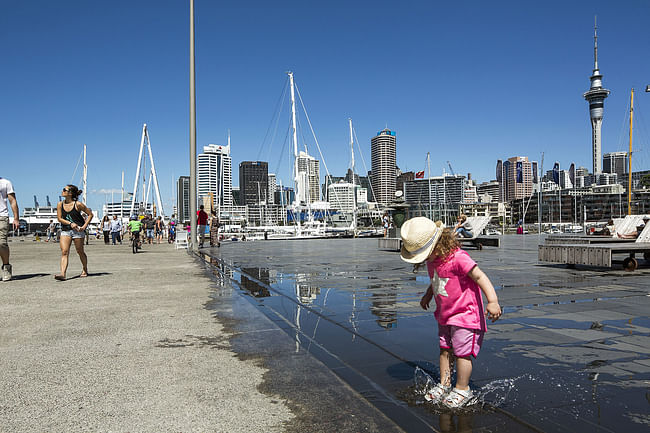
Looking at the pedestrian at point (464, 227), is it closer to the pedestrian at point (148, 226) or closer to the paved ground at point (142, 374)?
the paved ground at point (142, 374)

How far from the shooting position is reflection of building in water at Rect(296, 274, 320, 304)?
6.53 meters

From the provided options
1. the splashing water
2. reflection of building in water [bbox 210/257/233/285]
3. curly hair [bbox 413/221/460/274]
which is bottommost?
reflection of building in water [bbox 210/257/233/285]

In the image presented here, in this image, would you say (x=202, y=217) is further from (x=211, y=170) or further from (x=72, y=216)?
(x=211, y=170)

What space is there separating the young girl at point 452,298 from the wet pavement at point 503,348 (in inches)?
7.4

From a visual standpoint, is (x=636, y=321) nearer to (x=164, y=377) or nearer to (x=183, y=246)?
(x=164, y=377)

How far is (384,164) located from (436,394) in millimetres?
187894

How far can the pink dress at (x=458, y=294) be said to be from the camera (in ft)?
9.57

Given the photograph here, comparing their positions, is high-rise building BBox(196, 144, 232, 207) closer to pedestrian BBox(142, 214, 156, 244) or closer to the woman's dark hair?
pedestrian BBox(142, 214, 156, 244)

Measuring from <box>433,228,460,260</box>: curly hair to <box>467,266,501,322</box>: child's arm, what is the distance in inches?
7.2

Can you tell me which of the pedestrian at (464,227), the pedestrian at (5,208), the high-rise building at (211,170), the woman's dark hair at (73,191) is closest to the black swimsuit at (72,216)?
the woman's dark hair at (73,191)

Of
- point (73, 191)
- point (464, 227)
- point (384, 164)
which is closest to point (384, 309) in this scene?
point (73, 191)

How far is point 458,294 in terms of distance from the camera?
2.96 meters

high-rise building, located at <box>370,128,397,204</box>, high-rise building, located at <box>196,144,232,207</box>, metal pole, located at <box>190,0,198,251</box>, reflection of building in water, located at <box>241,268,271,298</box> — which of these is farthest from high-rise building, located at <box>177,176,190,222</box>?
reflection of building in water, located at <box>241,268,271,298</box>

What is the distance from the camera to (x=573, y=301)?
636cm
